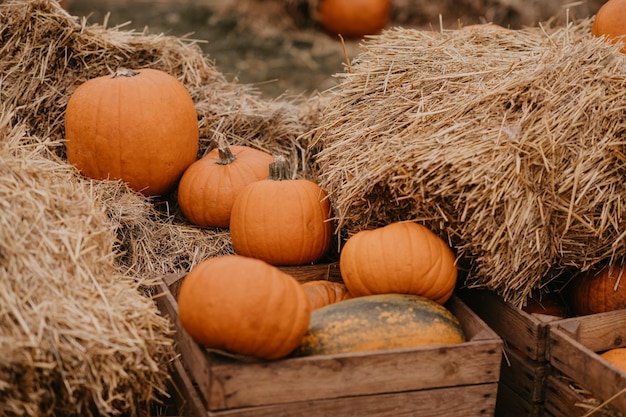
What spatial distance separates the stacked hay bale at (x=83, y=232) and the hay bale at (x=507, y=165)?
3.20 ft

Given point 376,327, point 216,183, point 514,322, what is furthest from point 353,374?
point 216,183

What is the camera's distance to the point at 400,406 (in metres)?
2.62

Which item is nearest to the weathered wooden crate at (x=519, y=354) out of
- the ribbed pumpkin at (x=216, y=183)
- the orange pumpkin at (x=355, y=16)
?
the ribbed pumpkin at (x=216, y=183)

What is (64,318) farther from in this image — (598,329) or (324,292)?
(598,329)

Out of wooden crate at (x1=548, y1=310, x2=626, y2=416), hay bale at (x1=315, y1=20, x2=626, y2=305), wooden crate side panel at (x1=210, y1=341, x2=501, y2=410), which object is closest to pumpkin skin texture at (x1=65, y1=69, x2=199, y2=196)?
hay bale at (x1=315, y1=20, x2=626, y2=305)

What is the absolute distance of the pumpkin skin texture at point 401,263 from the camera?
290cm

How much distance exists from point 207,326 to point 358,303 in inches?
25.5

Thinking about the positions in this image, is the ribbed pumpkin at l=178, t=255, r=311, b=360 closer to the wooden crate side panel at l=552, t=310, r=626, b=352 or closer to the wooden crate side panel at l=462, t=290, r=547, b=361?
the wooden crate side panel at l=462, t=290, r=547, b=361

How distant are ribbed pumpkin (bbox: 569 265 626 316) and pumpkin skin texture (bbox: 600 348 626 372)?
0.27m

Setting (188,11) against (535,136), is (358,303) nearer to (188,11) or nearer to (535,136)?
(535,136)

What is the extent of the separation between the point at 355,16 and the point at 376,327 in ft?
23.1

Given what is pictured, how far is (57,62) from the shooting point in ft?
13.3

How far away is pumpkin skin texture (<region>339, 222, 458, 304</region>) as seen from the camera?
290cm

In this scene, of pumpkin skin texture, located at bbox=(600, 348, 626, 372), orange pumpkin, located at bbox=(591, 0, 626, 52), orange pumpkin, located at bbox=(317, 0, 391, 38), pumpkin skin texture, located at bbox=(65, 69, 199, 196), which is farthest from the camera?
orange pumpkin, located at bbox=(317, 0, 391, 38)
